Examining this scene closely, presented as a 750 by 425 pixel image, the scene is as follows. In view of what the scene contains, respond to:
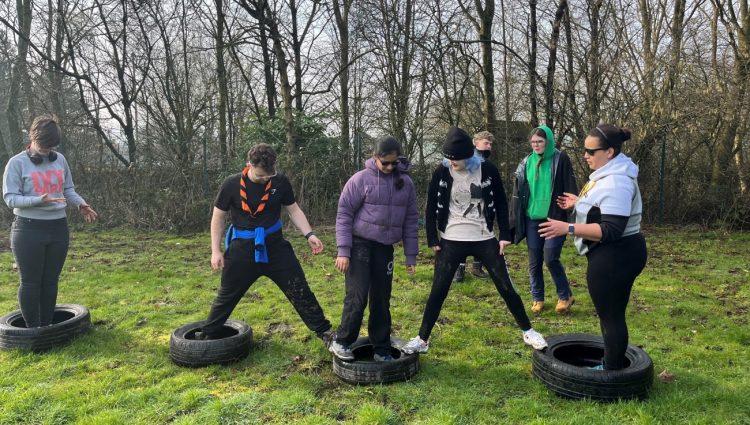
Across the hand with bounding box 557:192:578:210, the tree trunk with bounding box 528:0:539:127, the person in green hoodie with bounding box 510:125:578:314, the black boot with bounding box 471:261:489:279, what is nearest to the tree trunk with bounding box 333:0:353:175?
the tree trunk with bounding box 528:0:539:127

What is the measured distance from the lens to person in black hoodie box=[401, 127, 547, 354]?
3.79m

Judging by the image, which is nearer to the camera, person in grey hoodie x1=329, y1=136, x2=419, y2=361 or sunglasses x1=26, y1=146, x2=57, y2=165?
person in grey hoodie x1=329, y1=136, x2=419, y2=361

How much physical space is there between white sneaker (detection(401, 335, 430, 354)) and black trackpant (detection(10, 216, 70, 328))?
116 inches

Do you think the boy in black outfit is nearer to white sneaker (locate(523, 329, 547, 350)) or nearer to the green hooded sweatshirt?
white sneaker (locate(523, 329, 547, 350))

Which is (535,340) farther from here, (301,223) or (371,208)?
(301,223)

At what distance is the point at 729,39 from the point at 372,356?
10.8m

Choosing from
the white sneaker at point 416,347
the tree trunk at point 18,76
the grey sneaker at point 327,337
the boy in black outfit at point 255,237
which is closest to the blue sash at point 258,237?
the boy in black outfit at point 255,237

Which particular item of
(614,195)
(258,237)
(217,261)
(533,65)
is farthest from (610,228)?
(533,65)

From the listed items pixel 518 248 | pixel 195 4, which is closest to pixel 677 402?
pixel 518 248

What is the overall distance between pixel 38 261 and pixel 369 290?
2817 millimetres

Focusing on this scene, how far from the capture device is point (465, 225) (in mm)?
3803

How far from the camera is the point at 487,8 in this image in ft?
37.9

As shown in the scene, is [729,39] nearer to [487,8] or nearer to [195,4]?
[487,8]

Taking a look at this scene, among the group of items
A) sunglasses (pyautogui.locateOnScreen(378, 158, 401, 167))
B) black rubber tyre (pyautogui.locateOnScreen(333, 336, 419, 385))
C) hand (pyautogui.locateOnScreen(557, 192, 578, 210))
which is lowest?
black rubber tyre (pyautogui.locateOnScreen(333, 336, 419, 385))
